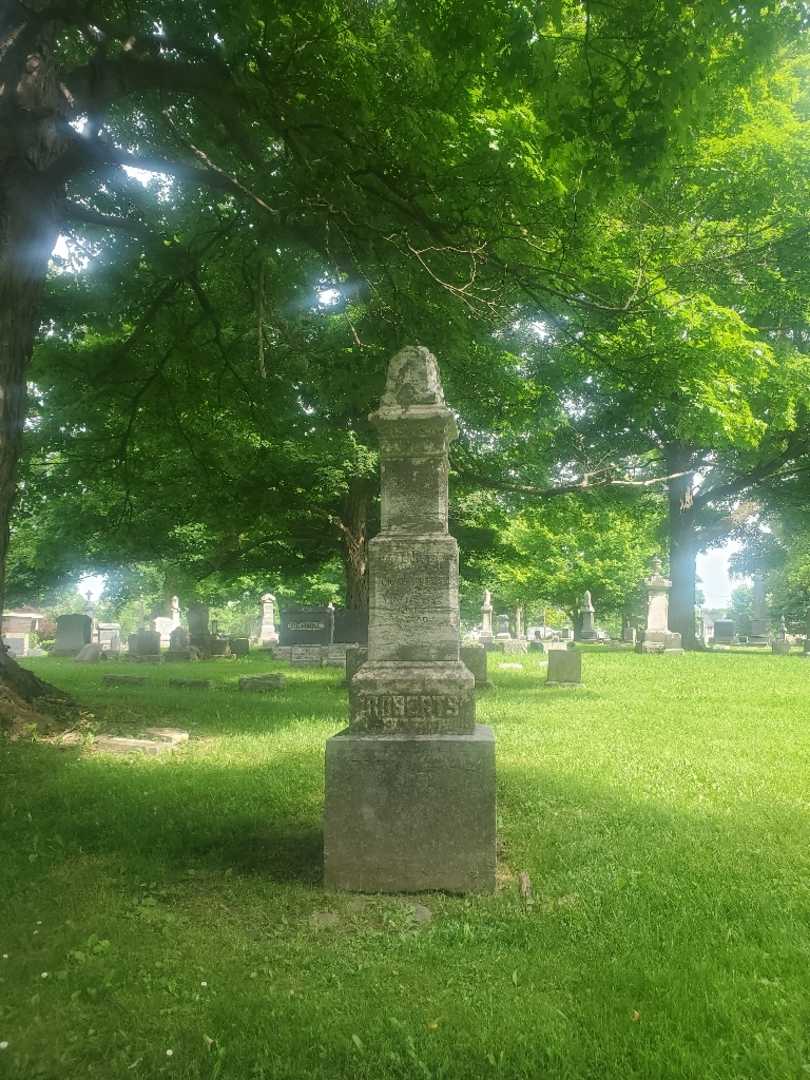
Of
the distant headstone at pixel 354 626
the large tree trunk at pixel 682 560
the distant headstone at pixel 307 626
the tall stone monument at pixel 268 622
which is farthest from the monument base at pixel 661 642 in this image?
the tall stone monument at pixel 268 622

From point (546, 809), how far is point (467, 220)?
516 centimetres

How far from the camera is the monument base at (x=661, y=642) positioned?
2756 centimetres

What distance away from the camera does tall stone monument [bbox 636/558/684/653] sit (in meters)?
27.8

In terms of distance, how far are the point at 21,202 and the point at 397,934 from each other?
664 cm

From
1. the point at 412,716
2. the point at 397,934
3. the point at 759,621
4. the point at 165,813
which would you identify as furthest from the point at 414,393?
the point at 759,621

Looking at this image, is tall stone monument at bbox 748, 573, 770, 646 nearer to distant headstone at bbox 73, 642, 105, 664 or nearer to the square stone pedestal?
distant headstone at bbox 73, 642, 105, 664

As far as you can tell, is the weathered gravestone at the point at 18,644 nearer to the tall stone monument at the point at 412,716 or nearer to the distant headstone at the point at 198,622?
the distant headstone at the point at 198,622

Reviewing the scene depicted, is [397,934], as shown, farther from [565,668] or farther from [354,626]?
[354,626]

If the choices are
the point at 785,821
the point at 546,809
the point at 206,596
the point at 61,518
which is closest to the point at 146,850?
the point at 546,809

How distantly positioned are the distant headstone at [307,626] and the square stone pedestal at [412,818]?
21021 millimetres

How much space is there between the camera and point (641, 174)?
578 cm

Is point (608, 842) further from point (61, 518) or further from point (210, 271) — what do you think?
point (61, 518)

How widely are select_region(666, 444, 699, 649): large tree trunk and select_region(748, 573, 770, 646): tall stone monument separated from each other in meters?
16.9

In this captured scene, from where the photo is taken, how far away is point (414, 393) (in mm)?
5594
